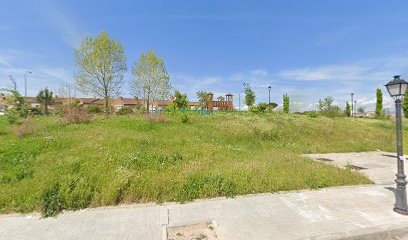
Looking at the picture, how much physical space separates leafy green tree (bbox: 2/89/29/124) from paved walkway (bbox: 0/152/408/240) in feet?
37.0

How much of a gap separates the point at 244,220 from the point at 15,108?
15.3 meters

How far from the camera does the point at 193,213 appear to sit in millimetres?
3939

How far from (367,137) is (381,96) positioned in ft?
124

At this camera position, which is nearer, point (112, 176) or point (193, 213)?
point (193, 213)

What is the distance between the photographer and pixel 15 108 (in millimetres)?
12062

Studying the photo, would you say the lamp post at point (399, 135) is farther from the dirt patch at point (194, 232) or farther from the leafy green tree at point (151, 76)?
the leafy green tree at point (151, 76)

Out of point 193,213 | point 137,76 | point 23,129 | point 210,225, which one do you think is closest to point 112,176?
point 193,213

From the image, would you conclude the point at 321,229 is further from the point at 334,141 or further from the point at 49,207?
the point at 334,141

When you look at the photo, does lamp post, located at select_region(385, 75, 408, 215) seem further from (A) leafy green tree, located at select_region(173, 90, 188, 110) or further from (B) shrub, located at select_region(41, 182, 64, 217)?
(A) leafy green tree, located at select_region(173, 90, 188, 110)

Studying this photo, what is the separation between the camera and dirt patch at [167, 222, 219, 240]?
3229mm

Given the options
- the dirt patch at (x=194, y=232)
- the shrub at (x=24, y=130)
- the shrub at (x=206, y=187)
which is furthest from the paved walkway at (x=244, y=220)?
the shrub at (x=24, y=130)

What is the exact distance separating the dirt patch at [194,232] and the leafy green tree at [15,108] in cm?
1375

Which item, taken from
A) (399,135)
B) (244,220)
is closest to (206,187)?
(244,220)

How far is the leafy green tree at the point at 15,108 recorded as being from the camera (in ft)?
38.5
